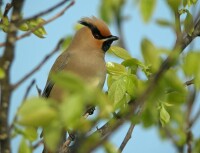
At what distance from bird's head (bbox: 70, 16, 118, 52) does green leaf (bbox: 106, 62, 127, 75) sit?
1228 mm

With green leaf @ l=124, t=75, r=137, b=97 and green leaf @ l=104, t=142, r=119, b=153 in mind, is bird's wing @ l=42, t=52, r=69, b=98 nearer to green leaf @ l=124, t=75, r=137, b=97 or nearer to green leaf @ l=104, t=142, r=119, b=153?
green leaf @ l=124, t=75, r=137, b=97

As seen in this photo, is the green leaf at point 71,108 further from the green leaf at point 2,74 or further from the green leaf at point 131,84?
the green leaf at point 131,84

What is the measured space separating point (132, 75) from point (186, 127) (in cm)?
138

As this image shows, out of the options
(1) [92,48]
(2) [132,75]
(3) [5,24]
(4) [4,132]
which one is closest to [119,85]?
(2) [132,75]

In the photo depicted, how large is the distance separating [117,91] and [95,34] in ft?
6.26

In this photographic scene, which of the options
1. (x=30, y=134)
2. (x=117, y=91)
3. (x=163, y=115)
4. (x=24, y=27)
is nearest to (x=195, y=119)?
(x=30, y=134)

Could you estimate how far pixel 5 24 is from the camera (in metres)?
2.68

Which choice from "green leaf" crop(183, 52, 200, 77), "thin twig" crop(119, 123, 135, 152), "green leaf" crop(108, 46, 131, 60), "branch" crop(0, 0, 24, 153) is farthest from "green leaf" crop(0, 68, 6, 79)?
"green leaf" crop(108, 46, 131, 60)

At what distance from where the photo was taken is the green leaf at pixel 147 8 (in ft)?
4.80

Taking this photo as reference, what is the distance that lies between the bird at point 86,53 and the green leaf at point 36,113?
3011 millimetres

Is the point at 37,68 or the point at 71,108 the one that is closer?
the point at 71,108

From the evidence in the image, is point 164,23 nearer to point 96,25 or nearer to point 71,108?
point 71,108

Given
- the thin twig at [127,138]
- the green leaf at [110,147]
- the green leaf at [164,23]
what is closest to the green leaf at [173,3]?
the green leaf at [164,23]

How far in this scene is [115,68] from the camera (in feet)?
10.6
